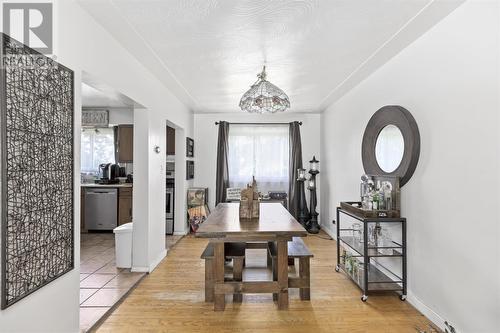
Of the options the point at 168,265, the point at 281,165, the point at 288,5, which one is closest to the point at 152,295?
the point at 168,265

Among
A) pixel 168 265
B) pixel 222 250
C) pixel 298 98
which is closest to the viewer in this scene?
pixel 222 250

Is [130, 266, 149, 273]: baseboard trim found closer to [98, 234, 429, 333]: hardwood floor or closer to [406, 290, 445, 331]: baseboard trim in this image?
[98, 234, 429, 333]: hardwood floor

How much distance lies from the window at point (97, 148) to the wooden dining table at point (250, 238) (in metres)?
3.91

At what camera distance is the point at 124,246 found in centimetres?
333

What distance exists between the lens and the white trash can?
331 cm

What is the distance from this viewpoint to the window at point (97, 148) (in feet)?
18.3

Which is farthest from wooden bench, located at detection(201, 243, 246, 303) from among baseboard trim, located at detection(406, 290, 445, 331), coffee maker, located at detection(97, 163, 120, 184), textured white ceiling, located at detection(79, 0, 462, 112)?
coffee maker, located at detection(97, 163, 120, 184)

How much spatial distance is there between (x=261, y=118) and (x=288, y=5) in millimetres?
3805

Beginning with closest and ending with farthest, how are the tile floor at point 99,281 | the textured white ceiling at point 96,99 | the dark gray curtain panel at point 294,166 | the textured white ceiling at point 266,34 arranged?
1. the textured white ceiling at point 266,34
2. the tile floor at point 99,281
3. the textured white ceiling at point 96,99
4. the dark gray curtain panel at point 294,166

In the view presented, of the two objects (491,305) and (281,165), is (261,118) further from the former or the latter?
(491,305)

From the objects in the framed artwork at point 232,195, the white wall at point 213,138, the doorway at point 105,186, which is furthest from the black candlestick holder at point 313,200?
the doorway at point 105,186

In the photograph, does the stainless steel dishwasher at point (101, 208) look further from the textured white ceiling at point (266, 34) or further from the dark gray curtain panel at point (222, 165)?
the textured white ceiling at point (266, 34)

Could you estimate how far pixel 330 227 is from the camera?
508 cm

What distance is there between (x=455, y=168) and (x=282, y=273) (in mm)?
1638
